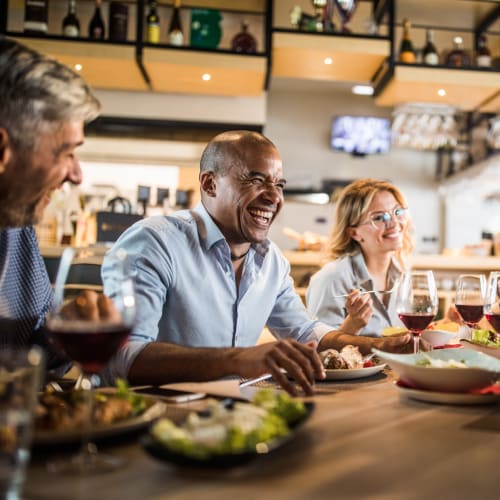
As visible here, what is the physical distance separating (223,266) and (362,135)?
5885 mm

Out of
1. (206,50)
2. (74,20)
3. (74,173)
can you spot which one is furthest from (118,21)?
(74,173)

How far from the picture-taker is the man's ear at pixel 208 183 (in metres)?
1.94

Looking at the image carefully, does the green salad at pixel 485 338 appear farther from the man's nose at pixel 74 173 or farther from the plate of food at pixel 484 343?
the man's nose at pixel 74 173

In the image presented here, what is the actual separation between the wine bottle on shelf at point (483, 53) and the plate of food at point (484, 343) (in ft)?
10.6

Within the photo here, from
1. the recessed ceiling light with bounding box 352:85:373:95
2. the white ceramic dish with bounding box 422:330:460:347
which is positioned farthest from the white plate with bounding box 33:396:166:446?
the recessed ceiling light with bounding box 352:85:373:95

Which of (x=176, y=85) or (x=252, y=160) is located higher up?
(x=176, y=85)

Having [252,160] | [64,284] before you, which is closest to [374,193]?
[252,160]

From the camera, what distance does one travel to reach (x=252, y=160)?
73.7 inches

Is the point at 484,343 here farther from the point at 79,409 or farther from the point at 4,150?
the point at 4,150

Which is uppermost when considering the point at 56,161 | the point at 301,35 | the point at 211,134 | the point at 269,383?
the point at 301,35

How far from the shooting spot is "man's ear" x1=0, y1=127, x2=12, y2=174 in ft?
3.43

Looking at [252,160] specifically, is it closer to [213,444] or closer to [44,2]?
[213,444]

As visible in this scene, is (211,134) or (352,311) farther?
(211,134)

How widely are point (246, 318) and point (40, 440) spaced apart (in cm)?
115
